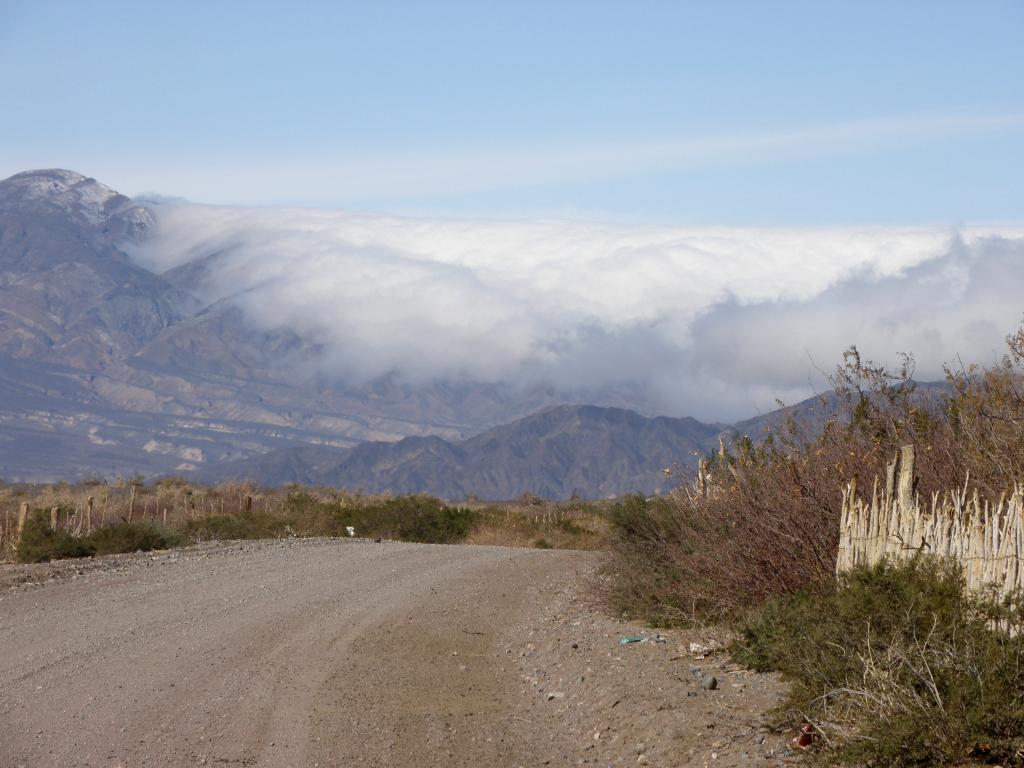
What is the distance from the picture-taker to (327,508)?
3684cm

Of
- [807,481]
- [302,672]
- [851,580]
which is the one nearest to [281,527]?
[302,672]

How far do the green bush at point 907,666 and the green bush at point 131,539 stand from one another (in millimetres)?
16313

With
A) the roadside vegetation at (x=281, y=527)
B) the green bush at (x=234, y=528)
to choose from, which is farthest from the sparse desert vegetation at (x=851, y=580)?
the green bush at (x=234, y=528)

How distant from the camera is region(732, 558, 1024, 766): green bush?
25.3ft

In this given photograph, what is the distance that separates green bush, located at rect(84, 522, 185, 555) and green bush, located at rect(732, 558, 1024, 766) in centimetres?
1631

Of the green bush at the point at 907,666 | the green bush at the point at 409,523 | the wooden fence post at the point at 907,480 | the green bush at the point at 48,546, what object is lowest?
the green bush at the point at 409,523

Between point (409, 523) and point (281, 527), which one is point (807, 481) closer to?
point (281, 527)

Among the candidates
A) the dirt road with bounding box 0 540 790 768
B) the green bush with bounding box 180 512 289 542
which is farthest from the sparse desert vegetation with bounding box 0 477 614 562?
the dirt road with bounding box 0 540 790 768

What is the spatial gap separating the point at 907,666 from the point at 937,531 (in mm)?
1887

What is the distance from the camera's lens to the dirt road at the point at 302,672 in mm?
9578

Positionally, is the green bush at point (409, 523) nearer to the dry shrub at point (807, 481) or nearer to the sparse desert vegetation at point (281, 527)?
the sparse desert vegetation at point (281, 527)

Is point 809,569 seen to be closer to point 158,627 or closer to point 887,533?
point 887,533

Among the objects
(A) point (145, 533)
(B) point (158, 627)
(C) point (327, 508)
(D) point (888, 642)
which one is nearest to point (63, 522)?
(C) point (327, 508)

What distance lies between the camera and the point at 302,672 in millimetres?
12242
